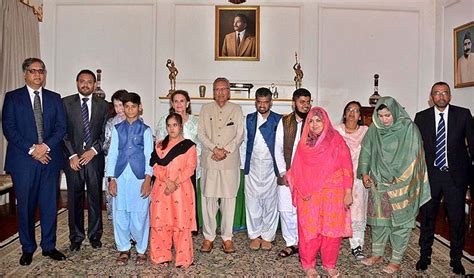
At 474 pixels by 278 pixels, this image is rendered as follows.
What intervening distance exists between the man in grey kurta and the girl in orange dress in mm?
368

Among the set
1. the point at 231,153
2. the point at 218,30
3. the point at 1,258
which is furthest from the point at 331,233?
the point at 218,30

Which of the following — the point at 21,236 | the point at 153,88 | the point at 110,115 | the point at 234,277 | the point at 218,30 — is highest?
the point at 218,30

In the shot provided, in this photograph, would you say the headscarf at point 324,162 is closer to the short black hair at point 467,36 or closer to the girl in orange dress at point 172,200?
the girl in orange dress at point 172,200

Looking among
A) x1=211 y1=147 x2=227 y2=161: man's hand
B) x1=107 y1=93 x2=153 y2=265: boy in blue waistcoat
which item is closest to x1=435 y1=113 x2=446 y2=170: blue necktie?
x1=211 y1=147 x2=227 y2=161: man's hand

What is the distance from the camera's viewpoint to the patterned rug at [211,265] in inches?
138

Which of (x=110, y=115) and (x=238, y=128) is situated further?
(x=110, y=115)

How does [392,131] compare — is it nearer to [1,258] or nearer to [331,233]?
[331,233]

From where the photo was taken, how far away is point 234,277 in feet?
11.3

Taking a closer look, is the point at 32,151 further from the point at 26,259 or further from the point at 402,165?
the point at 402,165

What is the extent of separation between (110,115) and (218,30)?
11.9ft

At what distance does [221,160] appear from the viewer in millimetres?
3996

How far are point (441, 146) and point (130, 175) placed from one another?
267 centimetres

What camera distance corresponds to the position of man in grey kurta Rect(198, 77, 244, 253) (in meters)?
3.98

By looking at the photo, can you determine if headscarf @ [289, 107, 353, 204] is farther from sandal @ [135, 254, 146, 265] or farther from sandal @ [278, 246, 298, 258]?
sandal @ [135, 254, 146, 265]
